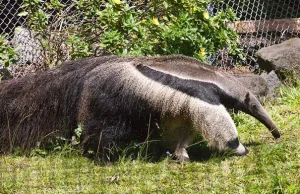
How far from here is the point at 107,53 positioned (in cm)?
862

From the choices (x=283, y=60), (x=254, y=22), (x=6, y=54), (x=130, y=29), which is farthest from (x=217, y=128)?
(x=254, y=22)

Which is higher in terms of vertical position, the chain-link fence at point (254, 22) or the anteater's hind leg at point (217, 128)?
the chain-link fence at point (254, 22)

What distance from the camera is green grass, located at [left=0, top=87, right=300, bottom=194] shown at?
18.5 ft

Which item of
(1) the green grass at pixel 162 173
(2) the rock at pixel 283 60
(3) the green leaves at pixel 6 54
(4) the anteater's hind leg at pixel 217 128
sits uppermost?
(2) the rock at pixel 283 60

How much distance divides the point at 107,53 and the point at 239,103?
6.92ft

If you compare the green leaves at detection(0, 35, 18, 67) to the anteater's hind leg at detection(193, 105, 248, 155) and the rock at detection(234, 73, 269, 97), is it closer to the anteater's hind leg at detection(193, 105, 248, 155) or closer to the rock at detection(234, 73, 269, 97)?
the anteater's hind leg at detection(193, 105, 248, 155)

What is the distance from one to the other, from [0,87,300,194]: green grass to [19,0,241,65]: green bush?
1676mm

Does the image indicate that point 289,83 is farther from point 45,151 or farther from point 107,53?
point 45,151

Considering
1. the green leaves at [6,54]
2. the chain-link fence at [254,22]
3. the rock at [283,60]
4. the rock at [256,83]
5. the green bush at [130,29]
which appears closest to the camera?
the green leaves at [6,54]

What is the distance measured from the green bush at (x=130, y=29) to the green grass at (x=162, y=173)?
1676 mm

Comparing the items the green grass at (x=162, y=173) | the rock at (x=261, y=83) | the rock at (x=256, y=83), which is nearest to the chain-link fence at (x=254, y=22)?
the rock at (x=261, y=83)

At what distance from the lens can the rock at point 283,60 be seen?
9945mm

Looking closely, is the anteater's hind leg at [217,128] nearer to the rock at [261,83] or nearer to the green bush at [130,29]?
the green bush at [130,29]

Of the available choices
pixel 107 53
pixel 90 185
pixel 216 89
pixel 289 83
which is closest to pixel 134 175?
pixel 90 185
